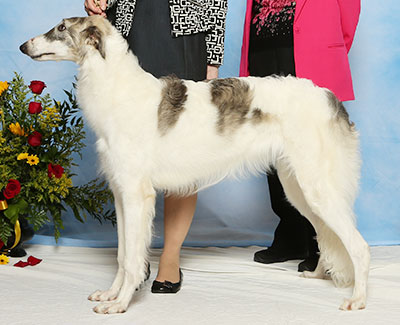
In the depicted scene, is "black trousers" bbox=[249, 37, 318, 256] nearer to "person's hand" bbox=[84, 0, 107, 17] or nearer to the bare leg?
the bare leg

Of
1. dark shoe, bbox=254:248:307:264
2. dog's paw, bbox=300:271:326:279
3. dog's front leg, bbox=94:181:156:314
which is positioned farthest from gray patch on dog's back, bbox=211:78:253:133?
dark shoe, bbox=254:248:307:264

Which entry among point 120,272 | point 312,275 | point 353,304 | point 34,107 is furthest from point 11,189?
point 353,304

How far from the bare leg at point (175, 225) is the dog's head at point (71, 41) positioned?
3.43ft

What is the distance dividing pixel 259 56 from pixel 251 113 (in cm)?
88

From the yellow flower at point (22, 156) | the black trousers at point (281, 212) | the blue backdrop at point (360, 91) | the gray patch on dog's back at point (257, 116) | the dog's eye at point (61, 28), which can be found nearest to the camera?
the dog's eye at point (61, 28)

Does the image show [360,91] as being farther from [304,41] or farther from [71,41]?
[71,41]

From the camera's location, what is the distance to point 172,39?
327 cm

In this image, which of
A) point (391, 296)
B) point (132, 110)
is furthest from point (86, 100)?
point (391, 296)

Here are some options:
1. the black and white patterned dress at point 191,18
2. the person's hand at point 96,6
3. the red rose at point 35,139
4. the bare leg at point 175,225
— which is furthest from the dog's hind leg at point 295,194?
the red rose at point 35,139

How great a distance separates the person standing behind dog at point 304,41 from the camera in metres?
3.54

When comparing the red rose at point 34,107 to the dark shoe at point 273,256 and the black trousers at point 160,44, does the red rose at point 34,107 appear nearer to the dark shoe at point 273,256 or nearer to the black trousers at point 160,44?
the black trousers at point 160,44

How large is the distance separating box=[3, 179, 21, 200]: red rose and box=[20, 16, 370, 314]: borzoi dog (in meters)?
1.13

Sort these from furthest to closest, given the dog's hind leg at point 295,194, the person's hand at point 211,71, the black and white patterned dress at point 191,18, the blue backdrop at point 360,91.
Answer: the blue backdrop at point 360,91
the person's hand at point 211,71
the dog's hind leg at point 295,194
the black and white patterned dress at point 191,18

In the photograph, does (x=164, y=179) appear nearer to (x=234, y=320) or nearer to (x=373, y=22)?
(x=234, y=320)
